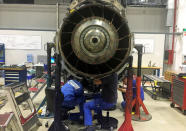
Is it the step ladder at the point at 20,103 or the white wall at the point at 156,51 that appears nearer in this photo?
the step ladder at the point at 20,103

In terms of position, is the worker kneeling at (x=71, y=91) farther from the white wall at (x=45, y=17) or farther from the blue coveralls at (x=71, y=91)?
the white wall at (x=45, y=17)

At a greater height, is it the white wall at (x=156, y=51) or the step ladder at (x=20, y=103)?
the white wall at (x=156, y=51)

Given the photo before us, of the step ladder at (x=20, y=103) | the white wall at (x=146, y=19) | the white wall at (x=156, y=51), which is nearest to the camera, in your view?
the step ladder at (x=20, y=103)

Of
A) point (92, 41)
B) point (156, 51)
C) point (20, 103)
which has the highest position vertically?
point (156, 51)

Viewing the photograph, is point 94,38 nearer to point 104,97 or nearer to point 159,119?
point 104,97

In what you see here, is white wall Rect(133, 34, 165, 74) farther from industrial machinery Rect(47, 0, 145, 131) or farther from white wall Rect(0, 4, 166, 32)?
industrial machinery Rect(47, 0, 145, 131)

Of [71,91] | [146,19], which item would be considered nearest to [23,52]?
[71,91]

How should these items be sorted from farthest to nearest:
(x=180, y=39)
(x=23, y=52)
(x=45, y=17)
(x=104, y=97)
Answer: (x=45, y=17) → (x=23, y=52) → (x=180, y=39) → (x=104, y=97)

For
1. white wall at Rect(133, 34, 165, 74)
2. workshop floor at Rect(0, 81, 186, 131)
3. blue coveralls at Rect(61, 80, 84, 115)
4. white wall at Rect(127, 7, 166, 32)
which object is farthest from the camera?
white wall at Rect(127, 7, 166, 32)

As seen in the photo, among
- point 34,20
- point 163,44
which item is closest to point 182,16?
point 163,44

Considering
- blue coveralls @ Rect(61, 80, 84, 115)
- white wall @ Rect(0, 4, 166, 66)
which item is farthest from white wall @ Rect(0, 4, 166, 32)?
blue coveralls @ Rect(61, 80, 84, 115)

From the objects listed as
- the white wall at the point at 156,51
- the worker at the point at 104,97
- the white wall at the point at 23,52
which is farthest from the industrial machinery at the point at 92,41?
the white wall at the point at 23,52

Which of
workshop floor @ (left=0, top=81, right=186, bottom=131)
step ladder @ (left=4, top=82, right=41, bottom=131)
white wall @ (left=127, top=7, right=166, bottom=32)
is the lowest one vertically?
workshop floor @ (left=0, top=81, right=186, bottom=131)

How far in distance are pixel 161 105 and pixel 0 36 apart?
626 centimetres
